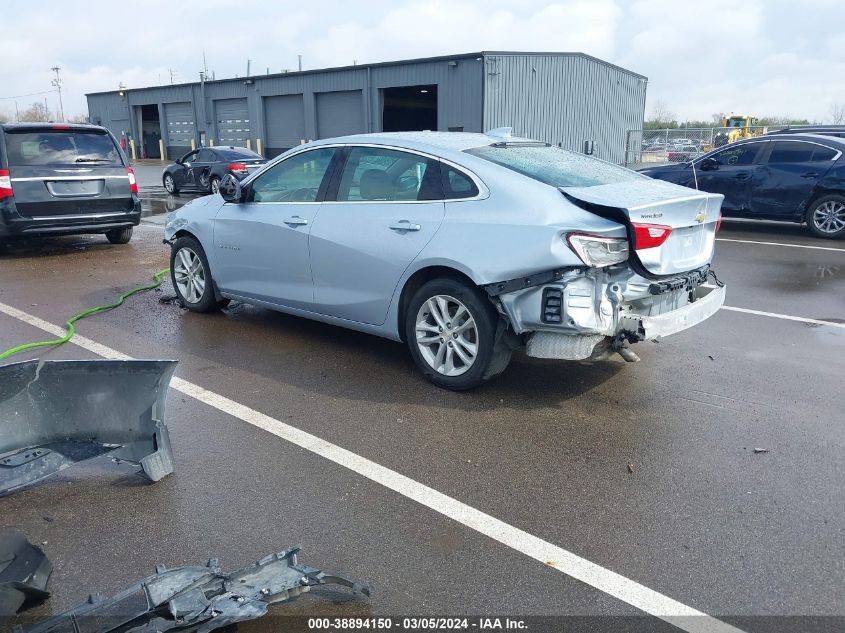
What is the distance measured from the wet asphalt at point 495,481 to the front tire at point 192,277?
0.67 m

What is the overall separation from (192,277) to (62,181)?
13.3ft

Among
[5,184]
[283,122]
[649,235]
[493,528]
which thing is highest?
[283,122]

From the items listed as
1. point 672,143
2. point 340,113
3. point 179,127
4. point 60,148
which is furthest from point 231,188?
point 179,127

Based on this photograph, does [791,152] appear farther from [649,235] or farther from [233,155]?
[233,155]

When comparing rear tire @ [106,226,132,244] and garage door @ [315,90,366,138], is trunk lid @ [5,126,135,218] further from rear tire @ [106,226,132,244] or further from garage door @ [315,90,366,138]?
garage door @ [315,90,366,138]

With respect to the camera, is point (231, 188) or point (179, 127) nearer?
point (231, 188)

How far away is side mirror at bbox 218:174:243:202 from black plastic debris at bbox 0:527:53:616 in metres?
3.83

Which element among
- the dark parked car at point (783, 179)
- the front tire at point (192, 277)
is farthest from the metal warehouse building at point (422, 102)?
the front tire at point (192, 277)

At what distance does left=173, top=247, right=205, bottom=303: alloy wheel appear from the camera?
696cm

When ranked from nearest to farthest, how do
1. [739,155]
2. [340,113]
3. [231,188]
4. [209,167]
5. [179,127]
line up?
[231,188] < [739,155] < [209,167] < [340,113] < [179,127]

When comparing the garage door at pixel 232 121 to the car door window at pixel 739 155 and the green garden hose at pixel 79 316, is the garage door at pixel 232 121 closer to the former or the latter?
the car door window at pixel 739 155

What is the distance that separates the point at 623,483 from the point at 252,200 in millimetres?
3963

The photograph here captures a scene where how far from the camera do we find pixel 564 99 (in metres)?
29.4

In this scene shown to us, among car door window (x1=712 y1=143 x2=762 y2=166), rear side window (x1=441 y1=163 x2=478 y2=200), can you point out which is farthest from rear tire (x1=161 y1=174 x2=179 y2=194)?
rear side window (x1=441 y1=163 x2=478 y2=200)
